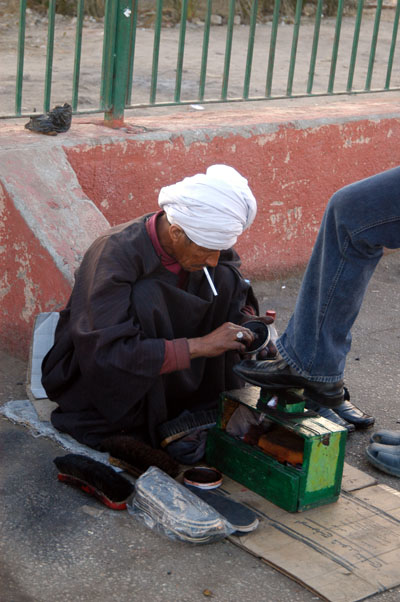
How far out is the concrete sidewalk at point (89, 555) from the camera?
→ 2328mm

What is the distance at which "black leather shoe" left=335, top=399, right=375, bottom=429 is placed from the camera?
3.39m

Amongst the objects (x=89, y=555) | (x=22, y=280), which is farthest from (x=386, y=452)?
(x=22, y=280)

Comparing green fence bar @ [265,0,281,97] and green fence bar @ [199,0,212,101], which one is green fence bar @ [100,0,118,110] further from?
green fence bar @ [265,0,281,97]

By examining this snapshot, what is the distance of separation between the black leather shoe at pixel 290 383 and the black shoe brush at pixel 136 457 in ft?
1.33

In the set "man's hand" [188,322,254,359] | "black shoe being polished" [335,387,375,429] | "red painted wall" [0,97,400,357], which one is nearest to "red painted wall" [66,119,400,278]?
"red painted wall" [0,97,400,357]

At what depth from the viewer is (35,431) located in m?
3.15

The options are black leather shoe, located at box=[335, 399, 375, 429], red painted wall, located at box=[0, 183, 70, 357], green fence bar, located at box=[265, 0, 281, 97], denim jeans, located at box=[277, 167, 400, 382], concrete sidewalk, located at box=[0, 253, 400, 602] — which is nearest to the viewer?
concrete sidewalk, located at box=[0, 253, 400, 602]

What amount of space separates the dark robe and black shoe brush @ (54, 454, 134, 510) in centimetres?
24

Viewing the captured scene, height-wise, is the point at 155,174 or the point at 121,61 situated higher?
the point at 121,61

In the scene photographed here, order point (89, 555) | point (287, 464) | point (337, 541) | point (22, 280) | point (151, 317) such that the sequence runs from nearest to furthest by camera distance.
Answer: point (89, 555), point (337, 541), point (287, 464), point (151, 317), point (22, 280)

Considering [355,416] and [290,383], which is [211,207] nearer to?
[290,383]

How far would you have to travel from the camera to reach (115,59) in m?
4.16

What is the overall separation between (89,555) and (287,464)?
0.72 metres

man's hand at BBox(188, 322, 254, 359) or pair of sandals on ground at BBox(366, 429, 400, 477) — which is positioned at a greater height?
man's hand at BBox(188, 322, 254, 359)
